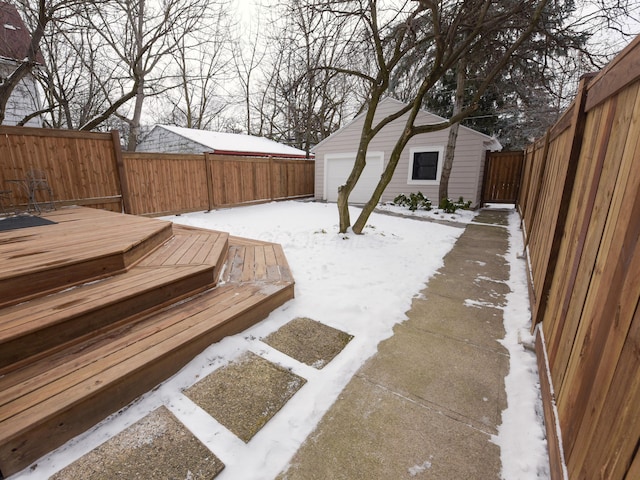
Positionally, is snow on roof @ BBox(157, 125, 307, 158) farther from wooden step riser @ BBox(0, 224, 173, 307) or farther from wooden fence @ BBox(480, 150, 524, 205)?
wooden step riser @ BBox(0, 224, 173, 307)

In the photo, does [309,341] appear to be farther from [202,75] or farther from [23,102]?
[202,75]

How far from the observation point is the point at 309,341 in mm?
2188

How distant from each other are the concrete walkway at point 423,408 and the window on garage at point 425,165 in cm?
736

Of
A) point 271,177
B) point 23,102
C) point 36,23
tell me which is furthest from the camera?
point 271,177

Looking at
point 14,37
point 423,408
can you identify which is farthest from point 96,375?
point 14,37

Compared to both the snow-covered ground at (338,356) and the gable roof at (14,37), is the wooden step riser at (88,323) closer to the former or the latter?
the snow-covered ground at (338,356)

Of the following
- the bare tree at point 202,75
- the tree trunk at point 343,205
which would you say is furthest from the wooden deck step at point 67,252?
the bare tree at point 202,75

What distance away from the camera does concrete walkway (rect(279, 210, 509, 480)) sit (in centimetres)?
130

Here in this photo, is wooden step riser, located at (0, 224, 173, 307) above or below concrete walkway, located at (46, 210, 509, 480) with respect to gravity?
above

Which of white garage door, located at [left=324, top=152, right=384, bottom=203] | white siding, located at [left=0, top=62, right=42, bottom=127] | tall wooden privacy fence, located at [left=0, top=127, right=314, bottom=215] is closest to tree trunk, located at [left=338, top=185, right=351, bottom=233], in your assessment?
tall wooden privacy fence, located at [left=0, top=127, right=314, bottom=215]

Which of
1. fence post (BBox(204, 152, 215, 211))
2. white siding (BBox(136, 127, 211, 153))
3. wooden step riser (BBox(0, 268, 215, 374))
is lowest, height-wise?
wooden step riser (BBox(0, 268, 215, 374))

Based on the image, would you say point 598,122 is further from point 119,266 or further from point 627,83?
point 119,266

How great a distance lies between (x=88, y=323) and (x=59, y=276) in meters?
0.56

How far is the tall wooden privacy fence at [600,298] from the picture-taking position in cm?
80
